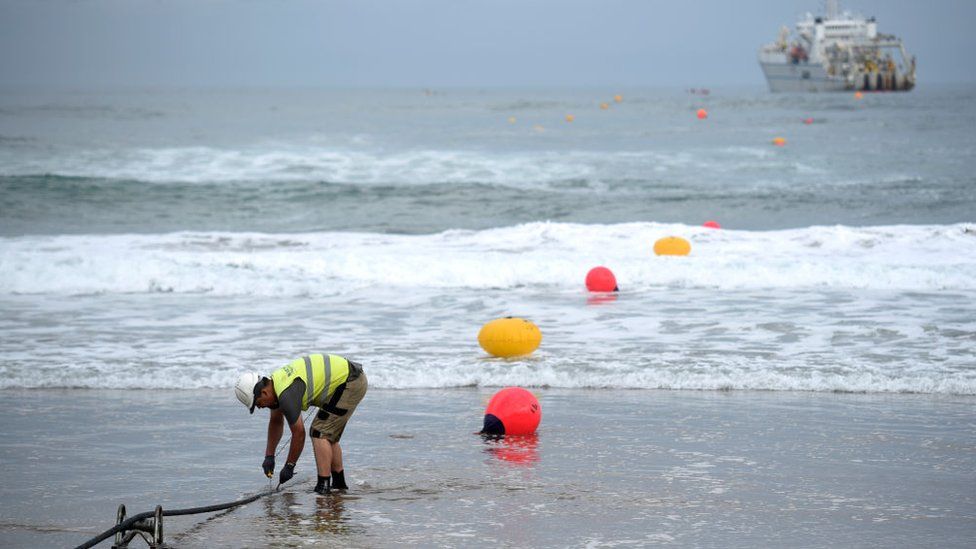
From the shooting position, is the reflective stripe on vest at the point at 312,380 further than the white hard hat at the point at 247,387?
Yes

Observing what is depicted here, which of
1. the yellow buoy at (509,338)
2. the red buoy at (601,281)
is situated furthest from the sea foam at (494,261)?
the yellow buoy at (509,338)

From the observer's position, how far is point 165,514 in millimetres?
6094

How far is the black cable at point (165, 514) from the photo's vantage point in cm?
555

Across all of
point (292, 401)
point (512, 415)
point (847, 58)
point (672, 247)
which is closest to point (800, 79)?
point (847, 58)

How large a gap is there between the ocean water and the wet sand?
111 centimetres

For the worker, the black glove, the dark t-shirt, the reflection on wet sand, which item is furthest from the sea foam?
the dark t-shirt

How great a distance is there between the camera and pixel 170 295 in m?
16.2

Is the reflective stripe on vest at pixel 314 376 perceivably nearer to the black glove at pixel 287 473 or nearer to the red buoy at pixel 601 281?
the black glove at pixel 287 473

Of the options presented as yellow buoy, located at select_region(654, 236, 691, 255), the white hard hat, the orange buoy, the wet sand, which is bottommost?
the wet sand

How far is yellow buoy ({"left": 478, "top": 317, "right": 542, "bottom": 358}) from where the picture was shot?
1140 centimetres

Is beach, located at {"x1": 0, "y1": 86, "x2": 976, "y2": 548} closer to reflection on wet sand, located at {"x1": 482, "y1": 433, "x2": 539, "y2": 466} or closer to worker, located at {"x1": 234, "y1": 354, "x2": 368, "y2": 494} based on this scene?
reflection on wet sand, located at {"x1": 482, "y1": 433, "x2": 539, "y2": 466}

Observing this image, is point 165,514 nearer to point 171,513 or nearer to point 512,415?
point 171,513

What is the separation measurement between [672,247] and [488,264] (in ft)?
11.2

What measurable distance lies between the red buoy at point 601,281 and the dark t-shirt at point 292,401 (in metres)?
9.85
